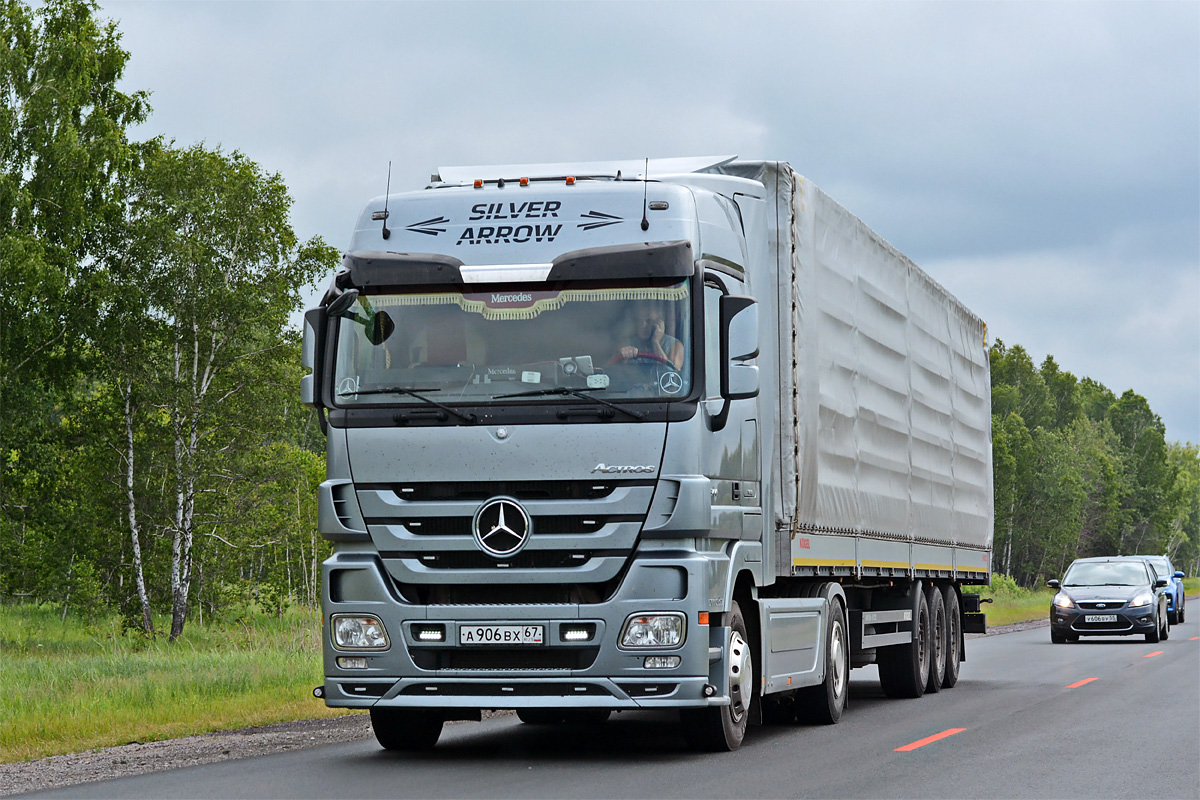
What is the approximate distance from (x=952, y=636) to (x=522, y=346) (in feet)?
33.7

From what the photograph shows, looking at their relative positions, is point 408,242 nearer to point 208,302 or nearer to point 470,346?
point 470,346

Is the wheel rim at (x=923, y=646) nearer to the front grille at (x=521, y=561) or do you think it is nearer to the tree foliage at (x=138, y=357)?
the front grille at (x=521, y=561)

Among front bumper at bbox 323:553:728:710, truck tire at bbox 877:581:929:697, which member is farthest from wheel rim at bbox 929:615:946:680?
front bumper at bbox 323:553:728:710

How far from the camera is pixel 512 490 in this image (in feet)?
32.1

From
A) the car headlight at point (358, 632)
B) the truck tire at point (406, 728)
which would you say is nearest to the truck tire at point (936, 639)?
the truck tire at point (406, 728)

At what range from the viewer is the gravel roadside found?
982 centimetres

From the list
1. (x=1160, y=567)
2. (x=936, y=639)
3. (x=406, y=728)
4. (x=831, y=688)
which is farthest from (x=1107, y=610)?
(x=406, y=728)

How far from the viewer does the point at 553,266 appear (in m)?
10.1

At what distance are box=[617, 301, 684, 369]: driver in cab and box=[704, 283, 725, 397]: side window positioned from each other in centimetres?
19

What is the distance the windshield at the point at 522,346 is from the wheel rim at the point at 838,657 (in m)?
4.16

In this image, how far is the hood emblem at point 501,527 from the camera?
975 cm

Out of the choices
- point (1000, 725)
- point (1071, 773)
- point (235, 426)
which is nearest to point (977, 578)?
point (1000, 725)

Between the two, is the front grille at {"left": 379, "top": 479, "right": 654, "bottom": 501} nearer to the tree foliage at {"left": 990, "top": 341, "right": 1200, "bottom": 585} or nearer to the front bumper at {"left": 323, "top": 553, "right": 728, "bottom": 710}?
the front bumper at {"left": 323, "top": 553, "right": 728, "bottom": 710}

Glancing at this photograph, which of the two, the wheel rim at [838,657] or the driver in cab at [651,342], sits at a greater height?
the driver in cab at [651,342]
